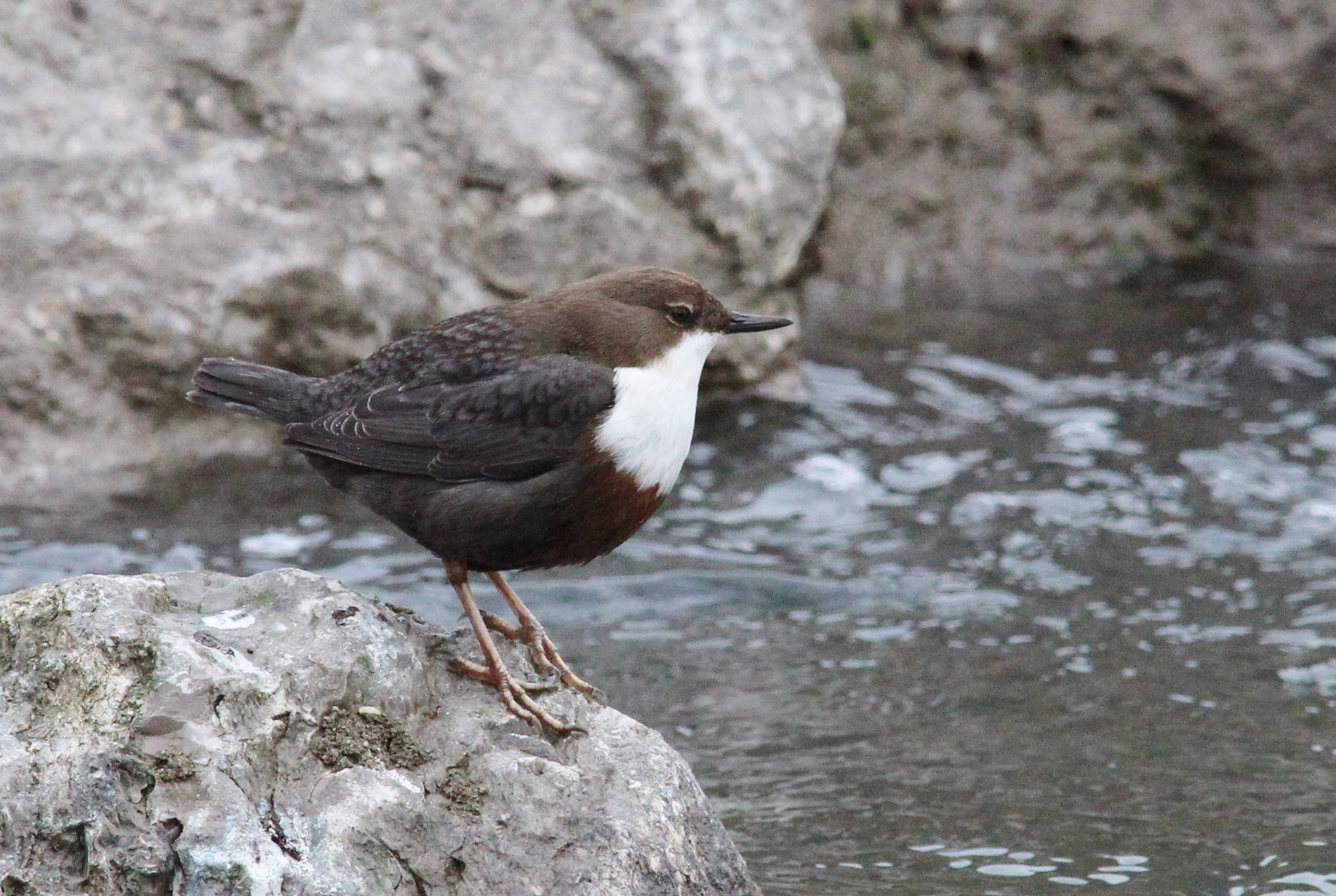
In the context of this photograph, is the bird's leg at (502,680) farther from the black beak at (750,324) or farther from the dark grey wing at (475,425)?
the black beak at (750,324)

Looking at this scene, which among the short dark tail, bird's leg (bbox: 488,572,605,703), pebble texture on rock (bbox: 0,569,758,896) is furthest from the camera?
the short dark tail

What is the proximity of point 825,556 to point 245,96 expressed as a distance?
287 cm

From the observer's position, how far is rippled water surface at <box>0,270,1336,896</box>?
13.0ft

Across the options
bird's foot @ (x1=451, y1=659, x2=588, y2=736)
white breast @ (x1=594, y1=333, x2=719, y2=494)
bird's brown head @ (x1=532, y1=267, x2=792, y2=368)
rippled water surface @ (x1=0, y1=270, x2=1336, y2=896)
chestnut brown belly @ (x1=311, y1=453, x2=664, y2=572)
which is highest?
bird's brown head @ (x1=532, y1=267, x2=792, y2=368)

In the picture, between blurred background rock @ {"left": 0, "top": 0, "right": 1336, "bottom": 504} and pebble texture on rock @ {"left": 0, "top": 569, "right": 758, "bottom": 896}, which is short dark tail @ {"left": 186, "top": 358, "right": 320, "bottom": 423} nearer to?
pebble texture on rock @ {"left": 0, "top": 569, "right": 758, "bottom": 896}

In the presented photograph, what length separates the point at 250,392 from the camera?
3941 mm

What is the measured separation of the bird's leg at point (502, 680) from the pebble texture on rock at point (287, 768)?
1.5 inches

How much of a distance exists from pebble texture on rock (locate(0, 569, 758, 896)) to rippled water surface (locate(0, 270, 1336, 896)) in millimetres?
828

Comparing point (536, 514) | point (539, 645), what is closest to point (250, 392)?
point (536, 514)

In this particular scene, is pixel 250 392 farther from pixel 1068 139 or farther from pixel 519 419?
pixel 1068 139

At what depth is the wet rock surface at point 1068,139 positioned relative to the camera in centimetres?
907

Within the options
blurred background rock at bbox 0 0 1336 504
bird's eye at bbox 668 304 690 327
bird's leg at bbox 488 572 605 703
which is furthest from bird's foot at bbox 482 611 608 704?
blurred background rock at bbox 0 0 1336 504

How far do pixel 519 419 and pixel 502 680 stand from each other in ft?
2.27

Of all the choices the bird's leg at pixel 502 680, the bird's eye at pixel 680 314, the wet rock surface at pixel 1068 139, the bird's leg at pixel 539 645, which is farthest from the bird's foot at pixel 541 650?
the wet rock surface at pixel 1068 139
